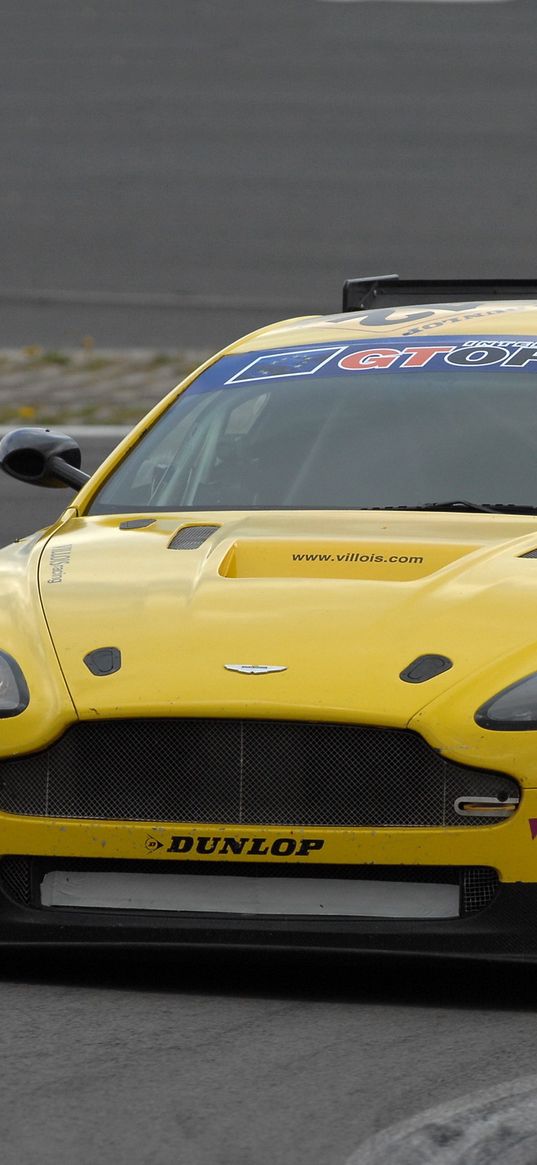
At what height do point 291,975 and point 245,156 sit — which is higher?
point 291,975

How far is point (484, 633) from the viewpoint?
4242 millimetres

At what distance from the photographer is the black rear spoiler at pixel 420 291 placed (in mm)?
7211

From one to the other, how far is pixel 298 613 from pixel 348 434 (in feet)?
4.33

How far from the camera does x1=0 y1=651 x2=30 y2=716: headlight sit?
4.23m

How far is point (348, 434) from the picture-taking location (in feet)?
18.4

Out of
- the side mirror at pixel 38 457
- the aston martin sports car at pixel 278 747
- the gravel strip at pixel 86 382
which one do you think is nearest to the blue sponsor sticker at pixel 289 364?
the side mirror at pixel 38 457

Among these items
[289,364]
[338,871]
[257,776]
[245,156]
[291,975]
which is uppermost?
[289,364]

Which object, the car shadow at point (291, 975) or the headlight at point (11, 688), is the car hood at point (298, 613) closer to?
the headlight at point (11, 688)

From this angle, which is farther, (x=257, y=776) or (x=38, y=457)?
(x=38, y=457)

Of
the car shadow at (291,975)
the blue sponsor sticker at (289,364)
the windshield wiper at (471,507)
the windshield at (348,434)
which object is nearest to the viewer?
the car shadow at (291,975)

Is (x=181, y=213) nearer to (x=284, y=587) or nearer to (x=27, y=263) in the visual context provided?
(x=27, y=263)

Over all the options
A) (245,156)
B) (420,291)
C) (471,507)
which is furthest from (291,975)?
(245,156)

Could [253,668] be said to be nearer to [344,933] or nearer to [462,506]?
[344,933]

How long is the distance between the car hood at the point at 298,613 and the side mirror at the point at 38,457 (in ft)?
3.26
